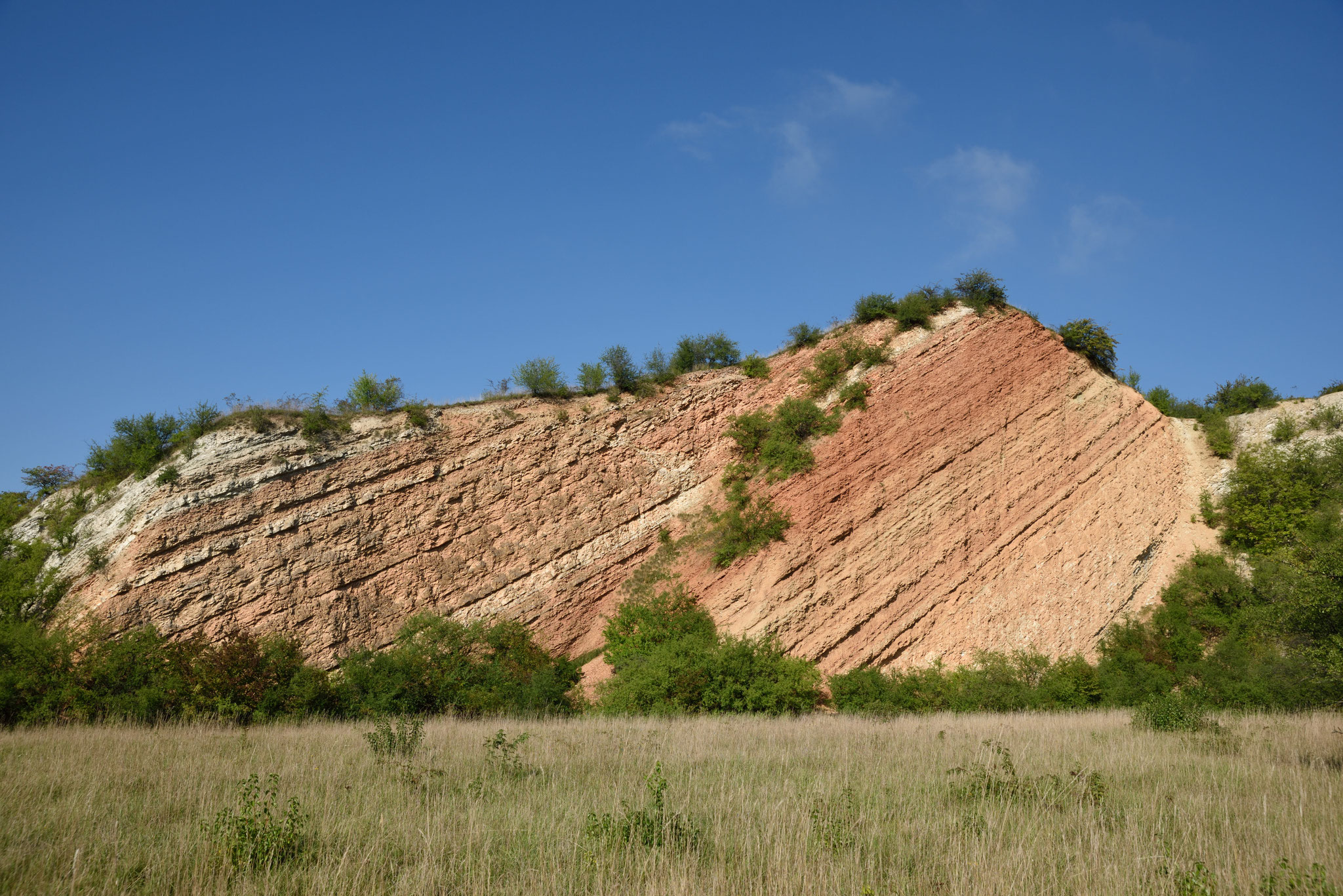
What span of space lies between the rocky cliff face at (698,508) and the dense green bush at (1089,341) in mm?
843

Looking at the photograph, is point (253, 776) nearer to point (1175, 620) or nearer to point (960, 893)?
point (960, 893)

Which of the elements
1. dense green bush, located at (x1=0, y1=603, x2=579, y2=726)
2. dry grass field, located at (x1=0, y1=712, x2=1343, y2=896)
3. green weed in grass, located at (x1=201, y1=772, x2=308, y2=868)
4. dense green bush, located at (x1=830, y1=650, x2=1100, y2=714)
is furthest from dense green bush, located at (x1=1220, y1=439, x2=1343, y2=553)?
green weed in grass, located at (x1=201, y1=772, x2=308, y2=868)

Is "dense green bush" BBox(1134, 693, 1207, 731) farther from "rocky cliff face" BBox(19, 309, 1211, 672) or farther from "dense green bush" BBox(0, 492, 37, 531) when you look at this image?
"dense green bush" BBox(0, 492, 37, 531)

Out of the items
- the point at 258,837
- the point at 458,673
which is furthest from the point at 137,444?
the point at 258,837

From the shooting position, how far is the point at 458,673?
58.1 ft

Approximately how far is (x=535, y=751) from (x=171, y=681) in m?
10.7

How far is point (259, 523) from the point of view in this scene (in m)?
19.9

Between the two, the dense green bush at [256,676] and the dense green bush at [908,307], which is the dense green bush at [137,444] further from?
the dense green bush at [908,307]

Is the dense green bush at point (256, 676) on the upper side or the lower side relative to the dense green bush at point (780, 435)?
lower

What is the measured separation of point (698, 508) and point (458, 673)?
28.5ft

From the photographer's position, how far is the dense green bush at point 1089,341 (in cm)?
2472

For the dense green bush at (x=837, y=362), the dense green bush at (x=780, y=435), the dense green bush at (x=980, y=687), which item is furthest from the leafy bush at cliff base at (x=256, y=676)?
the dense green bush at (x=837, y=362)

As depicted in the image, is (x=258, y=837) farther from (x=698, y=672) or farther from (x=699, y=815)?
(x=698, y=672)

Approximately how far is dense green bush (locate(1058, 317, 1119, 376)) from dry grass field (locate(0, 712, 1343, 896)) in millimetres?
16546
